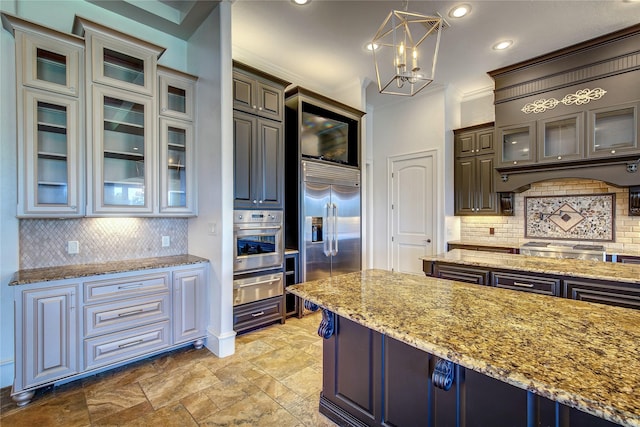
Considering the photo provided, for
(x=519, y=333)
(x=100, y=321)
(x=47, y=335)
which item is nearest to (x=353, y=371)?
(x=519, y=333)

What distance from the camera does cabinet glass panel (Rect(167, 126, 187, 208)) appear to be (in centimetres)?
288

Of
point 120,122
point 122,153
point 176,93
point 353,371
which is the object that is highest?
point 176,93

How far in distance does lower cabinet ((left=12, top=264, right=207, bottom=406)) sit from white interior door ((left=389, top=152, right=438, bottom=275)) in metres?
3.46

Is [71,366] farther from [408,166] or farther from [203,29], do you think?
[408,166]

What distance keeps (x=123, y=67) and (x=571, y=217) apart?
5.53m

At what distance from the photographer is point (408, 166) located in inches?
203

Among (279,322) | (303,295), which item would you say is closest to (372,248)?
(279,322)

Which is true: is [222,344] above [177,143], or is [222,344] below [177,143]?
below

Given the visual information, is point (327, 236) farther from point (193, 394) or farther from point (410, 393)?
point (410, 393)

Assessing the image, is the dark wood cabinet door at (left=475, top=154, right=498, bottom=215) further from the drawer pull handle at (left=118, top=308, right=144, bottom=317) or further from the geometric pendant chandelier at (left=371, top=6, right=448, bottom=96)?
the drawer pull handle at (left=118, top=308, right=144, bottom=317)

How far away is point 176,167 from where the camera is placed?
9.70 feet

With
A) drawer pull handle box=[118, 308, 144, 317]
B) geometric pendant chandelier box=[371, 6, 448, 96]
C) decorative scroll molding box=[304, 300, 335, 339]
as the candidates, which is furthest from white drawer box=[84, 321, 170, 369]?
geometric pendant chandelier box=[371, 6, 448, 96]

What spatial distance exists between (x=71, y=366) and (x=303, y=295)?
6.34 ft

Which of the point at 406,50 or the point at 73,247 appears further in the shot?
the point at 73,247
